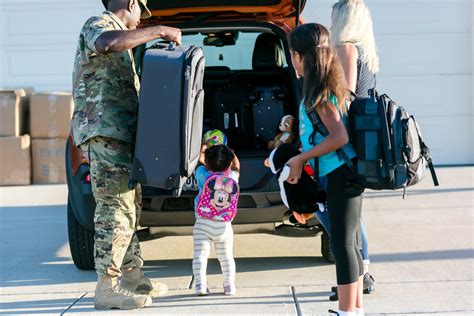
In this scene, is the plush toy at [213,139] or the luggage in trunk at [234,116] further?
the luggage in trunk at [234,116]

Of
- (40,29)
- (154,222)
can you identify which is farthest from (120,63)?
(40,29)

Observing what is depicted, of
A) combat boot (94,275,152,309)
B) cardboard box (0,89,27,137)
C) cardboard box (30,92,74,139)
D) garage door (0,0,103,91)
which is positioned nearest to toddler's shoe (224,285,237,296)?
combat boot (94,275,152,309)

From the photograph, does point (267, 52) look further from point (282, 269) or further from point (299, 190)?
point (299, 190)

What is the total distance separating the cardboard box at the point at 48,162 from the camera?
35.0ft

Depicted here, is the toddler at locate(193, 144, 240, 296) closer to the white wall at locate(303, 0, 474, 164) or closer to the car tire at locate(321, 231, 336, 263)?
the car tire at locate(321, 231, 336, 263)

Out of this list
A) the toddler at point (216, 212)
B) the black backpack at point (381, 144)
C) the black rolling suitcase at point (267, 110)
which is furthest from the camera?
the black rolling suitcase at point (267, 110)

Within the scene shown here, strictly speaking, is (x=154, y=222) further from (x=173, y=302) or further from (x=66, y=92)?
(x=66, y=92)

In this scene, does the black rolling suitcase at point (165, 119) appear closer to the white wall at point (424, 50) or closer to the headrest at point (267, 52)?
the headrest at point (267, 52)

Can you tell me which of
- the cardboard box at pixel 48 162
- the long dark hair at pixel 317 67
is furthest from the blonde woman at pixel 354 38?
the cardboard box at pixel 48 162

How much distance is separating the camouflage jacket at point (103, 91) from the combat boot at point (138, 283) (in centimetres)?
81

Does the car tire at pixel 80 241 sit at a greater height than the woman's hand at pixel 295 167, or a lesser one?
lesser

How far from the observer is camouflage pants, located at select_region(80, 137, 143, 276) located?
4.90 meters

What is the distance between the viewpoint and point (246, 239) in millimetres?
7141

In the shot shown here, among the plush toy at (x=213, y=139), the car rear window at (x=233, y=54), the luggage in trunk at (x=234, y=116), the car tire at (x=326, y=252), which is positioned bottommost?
the car tire at (x=326, y=252)
